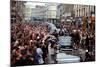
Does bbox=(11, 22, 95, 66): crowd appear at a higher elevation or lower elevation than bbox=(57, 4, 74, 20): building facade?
lower

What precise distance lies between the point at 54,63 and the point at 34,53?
17 centimetres

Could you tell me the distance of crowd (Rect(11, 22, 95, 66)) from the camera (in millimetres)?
1252

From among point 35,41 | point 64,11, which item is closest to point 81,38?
point 64,11

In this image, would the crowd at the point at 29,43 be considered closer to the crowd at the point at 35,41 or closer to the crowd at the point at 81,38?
the crowd at the point at 35,41

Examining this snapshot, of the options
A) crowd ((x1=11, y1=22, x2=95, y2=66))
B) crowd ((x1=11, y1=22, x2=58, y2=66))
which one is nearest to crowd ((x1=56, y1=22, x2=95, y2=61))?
crowd ((x1=11, y1=22, x2=95, y2=66))

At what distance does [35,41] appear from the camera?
130 cm

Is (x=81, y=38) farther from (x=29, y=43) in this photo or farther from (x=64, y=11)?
(x=29, y=43)

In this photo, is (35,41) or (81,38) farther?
(81,38)

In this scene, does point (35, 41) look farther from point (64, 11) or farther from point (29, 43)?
point (64, 11)

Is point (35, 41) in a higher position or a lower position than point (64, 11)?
lower

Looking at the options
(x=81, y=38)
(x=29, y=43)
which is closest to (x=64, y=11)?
(x=81, y=38)

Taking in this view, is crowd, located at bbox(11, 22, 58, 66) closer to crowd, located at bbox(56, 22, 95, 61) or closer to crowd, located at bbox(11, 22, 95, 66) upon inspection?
crowd, located at bbox(11, 22, 95, 66)
